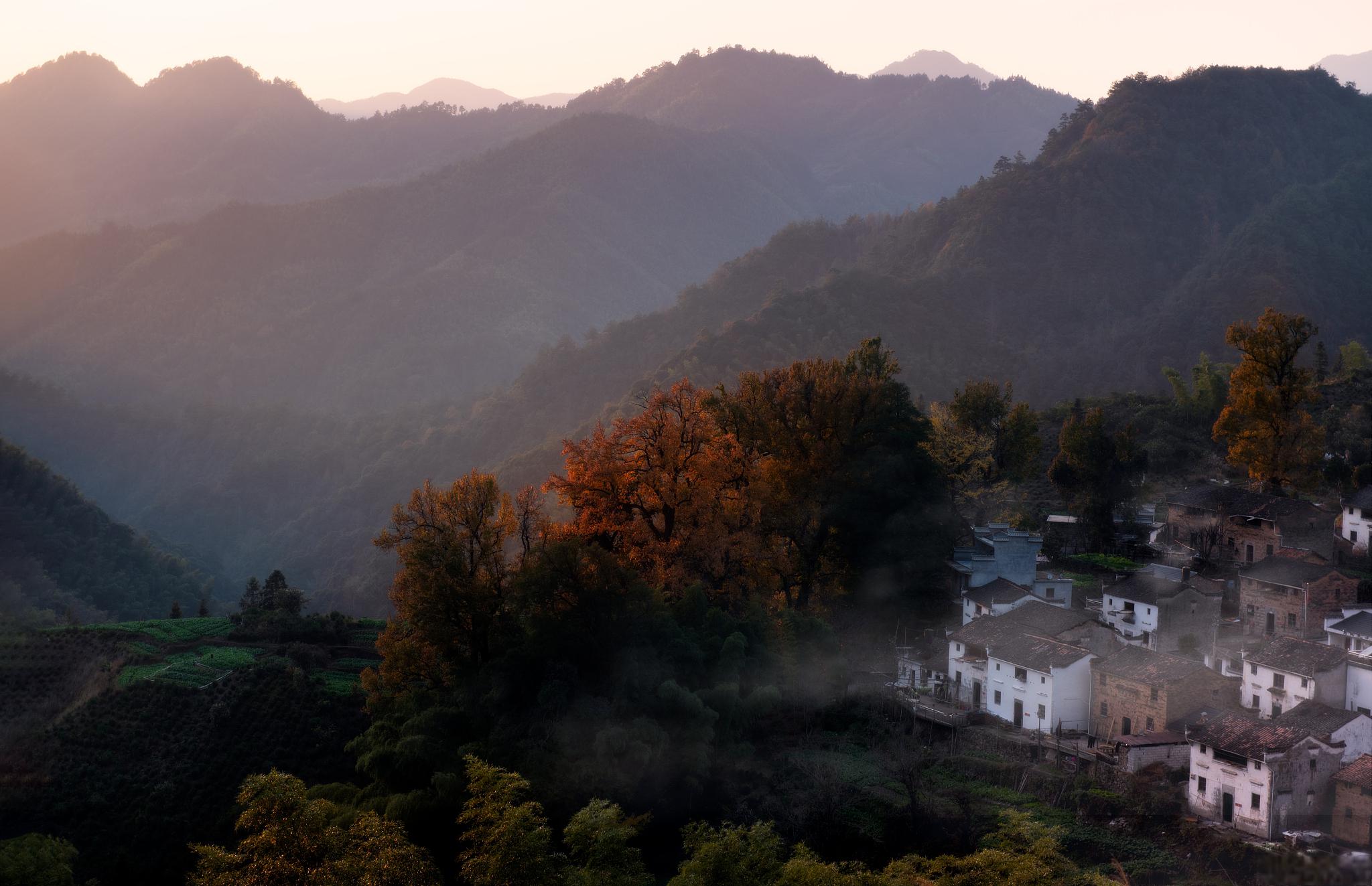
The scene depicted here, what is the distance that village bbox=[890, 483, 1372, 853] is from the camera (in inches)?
699

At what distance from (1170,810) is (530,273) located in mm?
107111

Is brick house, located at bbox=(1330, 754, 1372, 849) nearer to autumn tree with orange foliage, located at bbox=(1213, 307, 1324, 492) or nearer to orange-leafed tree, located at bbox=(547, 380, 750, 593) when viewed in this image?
orange-leafed tree, located at bbox=(547, 380, 750, 593)

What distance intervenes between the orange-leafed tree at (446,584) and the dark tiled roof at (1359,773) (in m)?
14.4

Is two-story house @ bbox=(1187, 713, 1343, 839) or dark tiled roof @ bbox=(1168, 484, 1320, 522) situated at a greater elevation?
dark tiled roof @ bbox=(1168, 484, 1320, 522)

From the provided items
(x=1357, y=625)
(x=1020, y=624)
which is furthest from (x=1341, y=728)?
(x=1020, y=624)

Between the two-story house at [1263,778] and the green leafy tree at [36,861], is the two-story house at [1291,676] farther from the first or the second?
the green leafy tree at [36,861]

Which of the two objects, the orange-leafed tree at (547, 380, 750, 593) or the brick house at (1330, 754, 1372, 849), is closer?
the brick house at (1330, 754, 1372, 849)

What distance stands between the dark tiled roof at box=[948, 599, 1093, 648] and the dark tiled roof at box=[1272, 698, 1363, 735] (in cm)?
478

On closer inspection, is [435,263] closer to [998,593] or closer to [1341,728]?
[998,593]

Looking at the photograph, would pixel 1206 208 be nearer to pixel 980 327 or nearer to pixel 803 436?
pixel 980 327

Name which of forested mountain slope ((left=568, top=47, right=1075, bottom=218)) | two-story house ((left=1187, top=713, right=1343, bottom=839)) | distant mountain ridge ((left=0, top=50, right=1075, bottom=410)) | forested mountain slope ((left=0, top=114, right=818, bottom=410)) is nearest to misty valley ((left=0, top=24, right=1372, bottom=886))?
two-story house ((left=1187, top=713, right=1343, bottom=839))

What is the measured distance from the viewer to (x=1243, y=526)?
29750mm

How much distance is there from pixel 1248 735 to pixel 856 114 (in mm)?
175217

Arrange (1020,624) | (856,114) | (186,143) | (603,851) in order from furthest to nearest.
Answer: (856,114), (186,143), (1020,624), (603,851)
